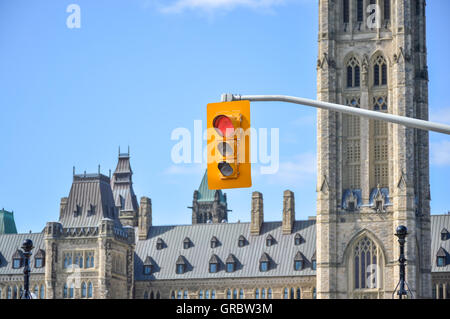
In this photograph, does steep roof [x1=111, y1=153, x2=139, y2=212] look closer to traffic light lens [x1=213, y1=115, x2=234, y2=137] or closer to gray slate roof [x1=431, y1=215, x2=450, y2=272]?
gray slate roof [x1=431, y1=215, x2=450, y2=272]

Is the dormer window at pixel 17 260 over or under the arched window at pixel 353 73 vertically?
under

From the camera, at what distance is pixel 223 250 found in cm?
10869

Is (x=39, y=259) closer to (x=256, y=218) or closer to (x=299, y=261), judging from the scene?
(x=256, y=218)

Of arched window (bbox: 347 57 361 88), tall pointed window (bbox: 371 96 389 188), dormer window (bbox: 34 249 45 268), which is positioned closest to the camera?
tall pointed window (bbox: 371 96 389 188)

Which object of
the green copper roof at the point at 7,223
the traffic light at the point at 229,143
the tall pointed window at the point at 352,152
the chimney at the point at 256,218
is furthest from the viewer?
the green copper roof at the point at 7,223

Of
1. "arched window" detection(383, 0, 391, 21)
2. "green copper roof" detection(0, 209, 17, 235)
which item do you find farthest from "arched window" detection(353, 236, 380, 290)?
"green copper roof" detection(0, 209, 17, 235)

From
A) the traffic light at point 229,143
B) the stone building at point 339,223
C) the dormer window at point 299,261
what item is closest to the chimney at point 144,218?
the stone building at point 339,223

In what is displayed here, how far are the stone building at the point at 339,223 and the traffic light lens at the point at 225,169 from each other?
73.3 metres

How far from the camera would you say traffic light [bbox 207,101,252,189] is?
15.5m

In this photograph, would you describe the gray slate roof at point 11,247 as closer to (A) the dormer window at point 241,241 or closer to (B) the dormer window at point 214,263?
(B) the dormer window at point 214,263

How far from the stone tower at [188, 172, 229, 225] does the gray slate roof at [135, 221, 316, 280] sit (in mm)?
22426

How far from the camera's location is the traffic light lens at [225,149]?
15.6m

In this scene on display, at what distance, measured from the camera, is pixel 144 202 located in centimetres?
11281

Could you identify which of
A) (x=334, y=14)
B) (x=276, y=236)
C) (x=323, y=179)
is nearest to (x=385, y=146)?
(x=323, y=179)
